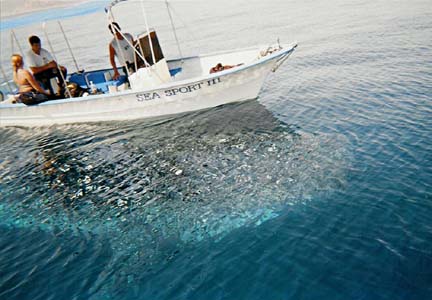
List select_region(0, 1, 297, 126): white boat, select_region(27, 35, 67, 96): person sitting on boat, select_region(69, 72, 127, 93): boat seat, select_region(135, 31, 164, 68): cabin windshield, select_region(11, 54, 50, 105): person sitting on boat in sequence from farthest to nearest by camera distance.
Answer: select_region(69, 72, 127, 93): boat seat
select_region(135, 31, 164, 68): cabin windshield
select_region(27, 35, 67, 96): person sitting on boat
select_region(11, 54, 50, 105): person sitting on boat
select_region(0, 1, 297, 126): white boat

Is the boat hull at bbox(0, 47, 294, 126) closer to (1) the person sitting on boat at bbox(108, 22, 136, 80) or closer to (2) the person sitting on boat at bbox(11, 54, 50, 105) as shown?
(2) the person sitting on boat at bbox(11, 54, 50, 105)

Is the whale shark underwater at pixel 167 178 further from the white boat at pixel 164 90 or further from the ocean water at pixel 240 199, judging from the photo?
the white boat at pixel 164 90

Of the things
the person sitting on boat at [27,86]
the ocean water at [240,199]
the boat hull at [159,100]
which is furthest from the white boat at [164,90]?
the ocean water at [240,199]

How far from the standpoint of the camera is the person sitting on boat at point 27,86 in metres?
13.2

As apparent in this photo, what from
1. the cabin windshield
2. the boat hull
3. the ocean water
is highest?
the cabin windshield

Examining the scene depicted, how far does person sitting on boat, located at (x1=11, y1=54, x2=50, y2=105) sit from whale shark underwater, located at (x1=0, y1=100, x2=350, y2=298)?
1.73 meters

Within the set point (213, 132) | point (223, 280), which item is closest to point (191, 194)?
point (223, 280)

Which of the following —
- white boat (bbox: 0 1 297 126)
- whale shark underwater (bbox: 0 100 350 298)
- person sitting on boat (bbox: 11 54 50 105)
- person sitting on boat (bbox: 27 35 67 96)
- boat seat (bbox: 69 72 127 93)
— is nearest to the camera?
whale shark underwater (bbox: 0 100 350 298)

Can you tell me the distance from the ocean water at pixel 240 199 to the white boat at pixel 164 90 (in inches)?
20.4

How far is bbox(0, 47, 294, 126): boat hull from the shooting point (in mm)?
12773

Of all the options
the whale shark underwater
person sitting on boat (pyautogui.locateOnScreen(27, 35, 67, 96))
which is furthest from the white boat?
person sitting on boat (pyautogui.locateOnScreen(27, 35, 67, 96))

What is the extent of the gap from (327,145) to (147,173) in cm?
540

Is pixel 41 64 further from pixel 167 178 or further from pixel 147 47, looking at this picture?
pixel 167 178

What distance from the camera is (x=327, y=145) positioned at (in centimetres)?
980
